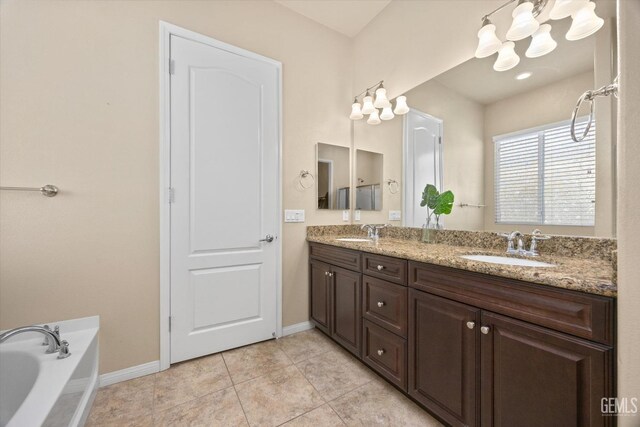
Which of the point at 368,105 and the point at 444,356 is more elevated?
the point at 368,105

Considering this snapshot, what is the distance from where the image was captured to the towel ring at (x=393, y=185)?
2.31m

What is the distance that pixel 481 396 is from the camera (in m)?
1.05

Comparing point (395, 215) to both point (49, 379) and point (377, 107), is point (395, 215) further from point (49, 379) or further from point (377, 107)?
point (49, 379)

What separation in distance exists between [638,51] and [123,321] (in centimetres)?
256

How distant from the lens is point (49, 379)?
1.06 meters

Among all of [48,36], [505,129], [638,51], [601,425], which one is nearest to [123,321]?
[48,36]

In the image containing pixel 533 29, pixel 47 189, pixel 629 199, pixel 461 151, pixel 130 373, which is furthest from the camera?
pixel 461 151

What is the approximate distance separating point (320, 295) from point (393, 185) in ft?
3.94

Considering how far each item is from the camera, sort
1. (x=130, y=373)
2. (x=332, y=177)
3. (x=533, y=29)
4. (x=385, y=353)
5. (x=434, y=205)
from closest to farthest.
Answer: (x=533, y=29) → (x=385, y=353) → (x=130, y=373) → (x=434, y=205) → (x=332, y=177)

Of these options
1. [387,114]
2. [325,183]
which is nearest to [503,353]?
[325,183]

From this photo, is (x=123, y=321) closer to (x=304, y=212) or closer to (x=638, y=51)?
(x=304, y=212)

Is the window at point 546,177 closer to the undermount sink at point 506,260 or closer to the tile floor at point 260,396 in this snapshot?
the undermount sink at point 506,260

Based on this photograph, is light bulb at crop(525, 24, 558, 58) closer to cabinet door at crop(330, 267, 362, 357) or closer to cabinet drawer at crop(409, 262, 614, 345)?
cabinet drawer at crop(409, 262, 614, 345)

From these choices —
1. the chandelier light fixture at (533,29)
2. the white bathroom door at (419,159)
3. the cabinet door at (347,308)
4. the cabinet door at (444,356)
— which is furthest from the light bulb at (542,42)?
the cabinet door at (347,308)
